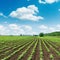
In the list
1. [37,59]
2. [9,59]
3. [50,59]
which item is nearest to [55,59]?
[50,59]

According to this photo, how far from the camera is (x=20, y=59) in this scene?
631 inches

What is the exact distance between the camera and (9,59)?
630 inches

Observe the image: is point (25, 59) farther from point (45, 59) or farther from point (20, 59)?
point (45, 59)

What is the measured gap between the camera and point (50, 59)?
1647cm

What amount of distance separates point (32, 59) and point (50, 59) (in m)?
1.80

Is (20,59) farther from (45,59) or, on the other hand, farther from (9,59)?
(45,59)

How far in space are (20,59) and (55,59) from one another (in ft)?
11.4

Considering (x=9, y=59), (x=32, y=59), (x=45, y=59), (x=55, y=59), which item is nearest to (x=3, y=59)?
(x=9, y=59)

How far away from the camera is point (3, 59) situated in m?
15.8

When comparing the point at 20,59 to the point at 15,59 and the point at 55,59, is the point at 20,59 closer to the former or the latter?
the point at 15,59

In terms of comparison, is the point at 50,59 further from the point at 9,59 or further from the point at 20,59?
the point at 9,59

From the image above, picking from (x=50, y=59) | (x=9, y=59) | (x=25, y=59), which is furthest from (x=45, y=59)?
(x=9, y=59)

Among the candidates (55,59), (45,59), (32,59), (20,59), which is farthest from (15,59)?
(55,59)

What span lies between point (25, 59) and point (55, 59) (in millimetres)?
2991
